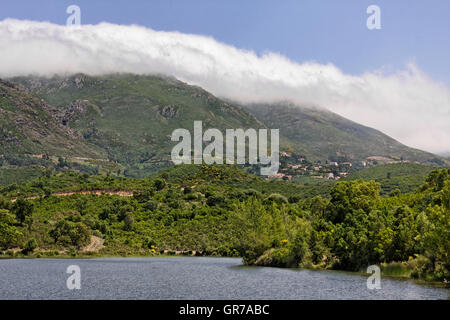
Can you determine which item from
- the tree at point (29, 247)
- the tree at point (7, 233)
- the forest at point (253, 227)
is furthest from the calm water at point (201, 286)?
the tree at point (7, 233)

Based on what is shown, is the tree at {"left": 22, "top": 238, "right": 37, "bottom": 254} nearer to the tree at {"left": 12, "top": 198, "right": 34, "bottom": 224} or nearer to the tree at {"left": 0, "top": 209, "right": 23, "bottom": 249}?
the tree at {"left": 0, "top": 209, "right": 23, "bottom": 249}

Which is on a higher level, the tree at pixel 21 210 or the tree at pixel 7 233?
the tree at pixel 21 210

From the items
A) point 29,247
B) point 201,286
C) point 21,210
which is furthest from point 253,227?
point 21,210

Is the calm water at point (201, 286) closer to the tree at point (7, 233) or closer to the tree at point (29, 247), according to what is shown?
the tree at point (29, 247)

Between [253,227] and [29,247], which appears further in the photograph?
[29,247]

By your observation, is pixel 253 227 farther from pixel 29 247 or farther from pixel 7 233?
pixel 7 233

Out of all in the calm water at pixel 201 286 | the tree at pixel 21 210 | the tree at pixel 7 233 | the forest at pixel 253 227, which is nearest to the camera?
the calm water at pixel 201 286

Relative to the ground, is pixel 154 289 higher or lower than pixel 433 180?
lower

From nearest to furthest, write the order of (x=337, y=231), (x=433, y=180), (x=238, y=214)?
(x=337, y=231) < (x=238, y=214) < (x=433, y=180)
